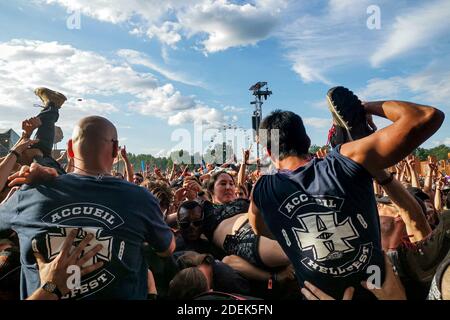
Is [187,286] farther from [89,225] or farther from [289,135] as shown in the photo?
[289,135]

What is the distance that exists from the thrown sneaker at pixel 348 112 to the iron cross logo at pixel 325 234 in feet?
1.61

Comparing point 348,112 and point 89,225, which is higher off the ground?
point 348,112

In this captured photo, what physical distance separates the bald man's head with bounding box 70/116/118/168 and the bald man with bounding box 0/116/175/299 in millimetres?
116

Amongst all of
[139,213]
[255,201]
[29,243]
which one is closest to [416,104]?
[255,201]

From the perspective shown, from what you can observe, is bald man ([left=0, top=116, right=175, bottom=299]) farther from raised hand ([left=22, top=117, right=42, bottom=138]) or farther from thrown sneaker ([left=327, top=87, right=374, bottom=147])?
raised hand ([left=22, top=117, right=42, bottom=138])

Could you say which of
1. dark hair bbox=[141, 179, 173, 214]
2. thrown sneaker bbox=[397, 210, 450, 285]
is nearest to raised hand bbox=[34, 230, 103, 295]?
thrown sneaker bbox=[397, 210, 450, 285]

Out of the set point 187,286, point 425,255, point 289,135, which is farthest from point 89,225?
point 425,255

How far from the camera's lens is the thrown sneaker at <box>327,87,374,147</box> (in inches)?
77.3

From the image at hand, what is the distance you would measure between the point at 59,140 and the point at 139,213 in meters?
3.74

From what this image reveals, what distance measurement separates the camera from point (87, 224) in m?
1.77

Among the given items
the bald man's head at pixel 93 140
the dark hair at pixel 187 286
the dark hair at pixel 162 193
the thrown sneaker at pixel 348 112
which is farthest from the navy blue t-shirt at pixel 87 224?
the dark hair at pixel 162 193

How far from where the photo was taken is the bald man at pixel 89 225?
1756mm

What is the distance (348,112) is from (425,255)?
1487mm

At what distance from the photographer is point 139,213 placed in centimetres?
189
